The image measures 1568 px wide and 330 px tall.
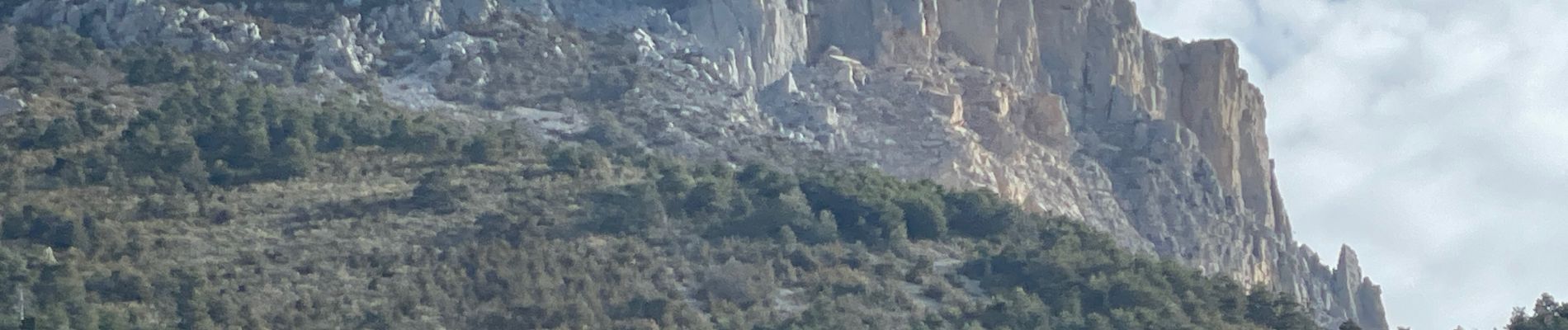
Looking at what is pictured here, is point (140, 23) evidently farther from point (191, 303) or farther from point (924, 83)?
point (924, 83)

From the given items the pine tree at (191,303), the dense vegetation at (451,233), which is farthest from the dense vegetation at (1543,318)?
the pine tree at (191,303)

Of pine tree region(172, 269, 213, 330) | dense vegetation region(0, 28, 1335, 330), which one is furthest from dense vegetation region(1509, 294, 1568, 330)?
pine tree region(172, 269, 213, 330)

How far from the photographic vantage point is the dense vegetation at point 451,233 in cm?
5881

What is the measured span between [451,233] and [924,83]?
19.0 metres

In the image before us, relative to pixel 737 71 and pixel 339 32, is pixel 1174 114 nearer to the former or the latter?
pixel 737 71

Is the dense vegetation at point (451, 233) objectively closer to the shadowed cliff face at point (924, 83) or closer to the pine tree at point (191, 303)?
the pine tree at point (191, 303)

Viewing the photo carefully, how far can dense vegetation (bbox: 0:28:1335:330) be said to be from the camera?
58812 millimetres

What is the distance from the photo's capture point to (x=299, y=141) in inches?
2611

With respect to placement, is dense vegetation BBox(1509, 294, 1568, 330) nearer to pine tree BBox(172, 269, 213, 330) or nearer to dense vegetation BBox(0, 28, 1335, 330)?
dense vegetation BBox(0, 28, 1335, 330)

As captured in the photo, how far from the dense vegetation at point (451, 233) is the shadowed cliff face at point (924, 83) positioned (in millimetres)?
2206

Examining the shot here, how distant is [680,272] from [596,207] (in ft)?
11.2

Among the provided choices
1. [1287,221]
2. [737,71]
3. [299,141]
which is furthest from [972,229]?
[1287,221]

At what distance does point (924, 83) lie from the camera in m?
79.3

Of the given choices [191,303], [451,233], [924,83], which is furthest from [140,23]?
[924,83]
